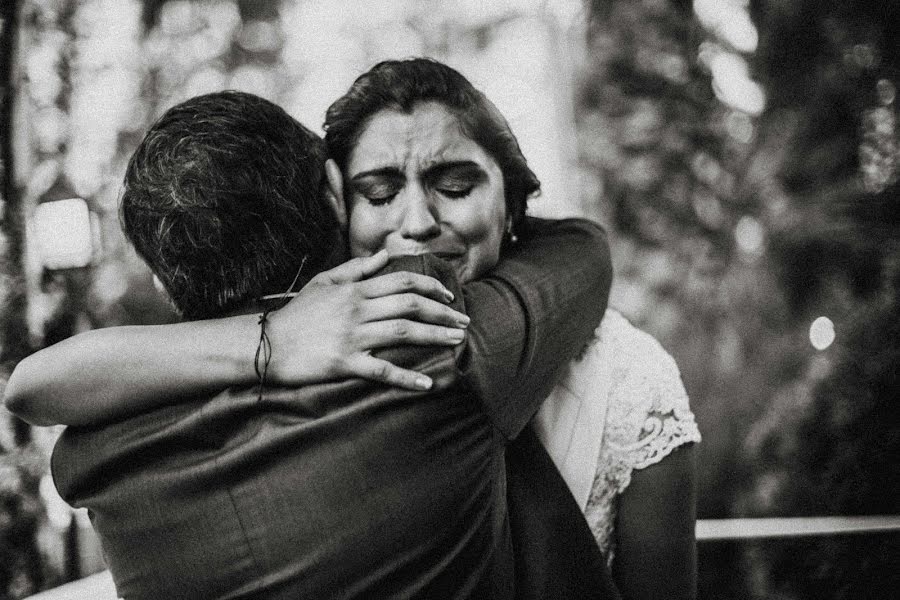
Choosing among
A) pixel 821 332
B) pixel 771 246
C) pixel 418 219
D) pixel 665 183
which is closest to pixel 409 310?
pixel 418 219

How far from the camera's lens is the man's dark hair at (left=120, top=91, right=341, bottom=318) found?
1.17m

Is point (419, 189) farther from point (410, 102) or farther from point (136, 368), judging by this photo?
point (136, 368)

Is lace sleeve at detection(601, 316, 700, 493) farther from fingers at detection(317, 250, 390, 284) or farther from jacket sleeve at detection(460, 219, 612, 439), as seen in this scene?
fingers at detection(317, 250, 390, 284)

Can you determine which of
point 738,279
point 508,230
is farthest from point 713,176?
point 508,230

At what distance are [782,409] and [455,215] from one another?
6.53ft

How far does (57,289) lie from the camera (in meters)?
2.05

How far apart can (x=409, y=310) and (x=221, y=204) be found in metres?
0.36

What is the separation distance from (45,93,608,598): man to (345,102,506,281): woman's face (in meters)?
0.34

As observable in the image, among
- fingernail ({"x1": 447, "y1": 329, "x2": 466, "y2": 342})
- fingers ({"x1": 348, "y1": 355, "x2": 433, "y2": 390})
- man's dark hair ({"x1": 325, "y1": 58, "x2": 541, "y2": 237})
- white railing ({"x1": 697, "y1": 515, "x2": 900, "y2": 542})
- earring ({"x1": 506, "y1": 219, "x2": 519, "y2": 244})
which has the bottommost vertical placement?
white railing ({"x1": 697, "y1": 515, "x2": 900, "y2": 542})

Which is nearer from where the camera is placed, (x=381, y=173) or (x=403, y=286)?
(x=403, y=286)

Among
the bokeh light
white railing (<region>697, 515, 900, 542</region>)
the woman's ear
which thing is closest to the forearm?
the woman's ear

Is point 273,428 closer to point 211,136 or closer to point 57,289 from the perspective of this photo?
point 211,136

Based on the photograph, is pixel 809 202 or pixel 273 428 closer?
pixel 273 428

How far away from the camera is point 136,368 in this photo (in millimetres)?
1130
